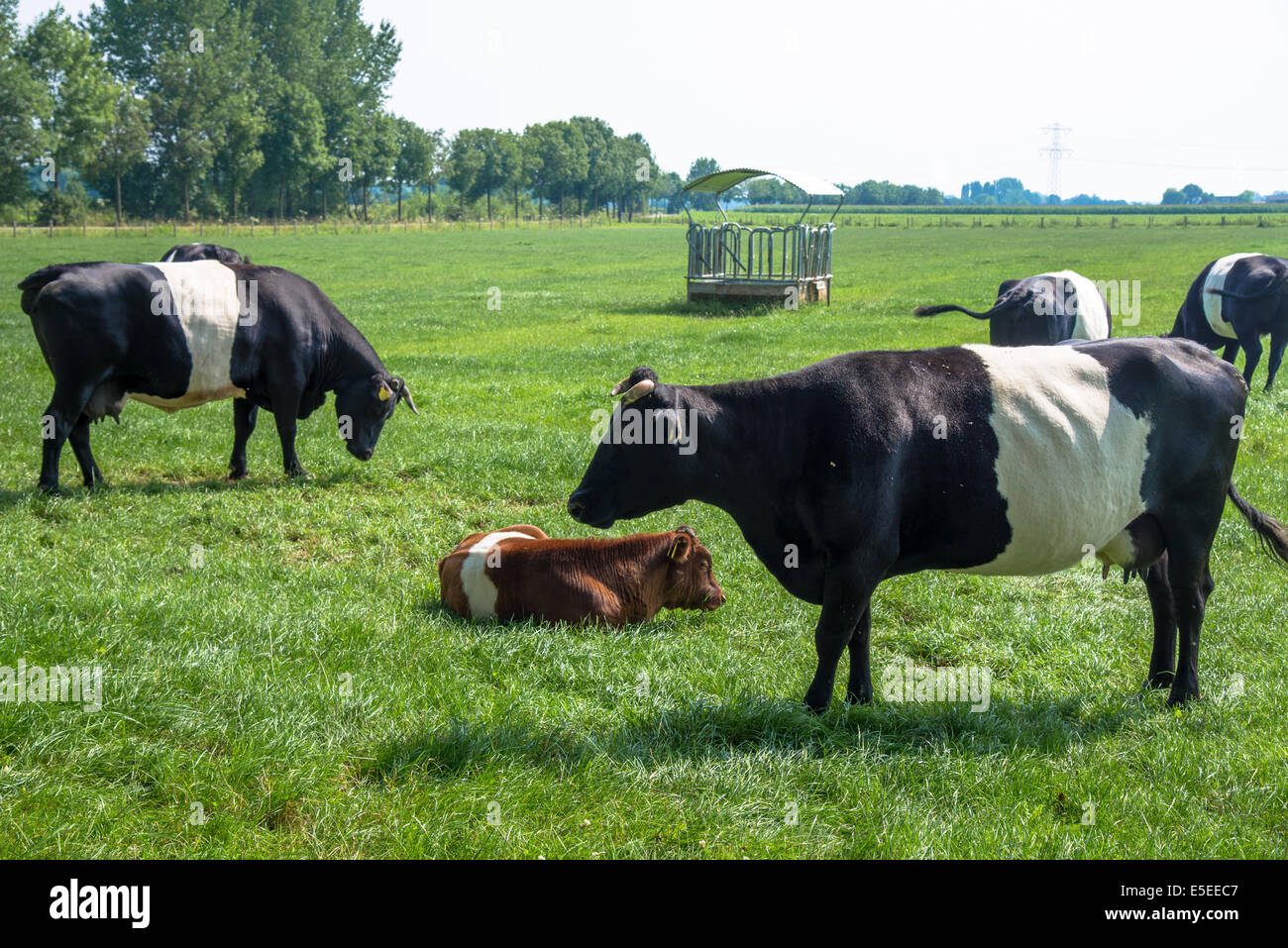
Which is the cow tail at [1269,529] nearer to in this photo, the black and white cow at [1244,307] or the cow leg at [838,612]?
the cow leg at [838,612]

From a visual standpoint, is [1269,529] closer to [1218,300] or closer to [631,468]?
[631,468]

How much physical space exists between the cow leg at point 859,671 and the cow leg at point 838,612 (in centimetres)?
30

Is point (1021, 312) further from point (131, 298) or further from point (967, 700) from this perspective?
point (131, 298)

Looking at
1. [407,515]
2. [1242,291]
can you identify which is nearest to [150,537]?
[407,515]

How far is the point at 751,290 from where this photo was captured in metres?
24.2

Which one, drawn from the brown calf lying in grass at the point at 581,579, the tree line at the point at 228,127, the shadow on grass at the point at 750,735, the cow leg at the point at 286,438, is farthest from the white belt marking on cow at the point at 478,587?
the tree line at the point at 228,127

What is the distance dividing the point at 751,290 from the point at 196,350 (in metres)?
16.9

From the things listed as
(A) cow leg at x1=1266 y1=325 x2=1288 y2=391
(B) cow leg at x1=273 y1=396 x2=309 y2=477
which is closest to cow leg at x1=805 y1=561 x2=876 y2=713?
(B) cow leg at x1=273 y1=396 x2=309 y2=477

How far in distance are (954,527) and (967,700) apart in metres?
0.96

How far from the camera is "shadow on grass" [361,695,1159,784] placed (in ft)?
13.8

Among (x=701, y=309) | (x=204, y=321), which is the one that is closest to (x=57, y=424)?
(x=204, y=321)

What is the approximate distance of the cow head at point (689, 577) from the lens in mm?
6086

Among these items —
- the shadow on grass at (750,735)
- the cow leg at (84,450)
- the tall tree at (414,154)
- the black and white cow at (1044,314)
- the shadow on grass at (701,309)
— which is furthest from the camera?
the tall tree at (414,154)

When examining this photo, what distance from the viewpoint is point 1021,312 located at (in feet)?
38.0
